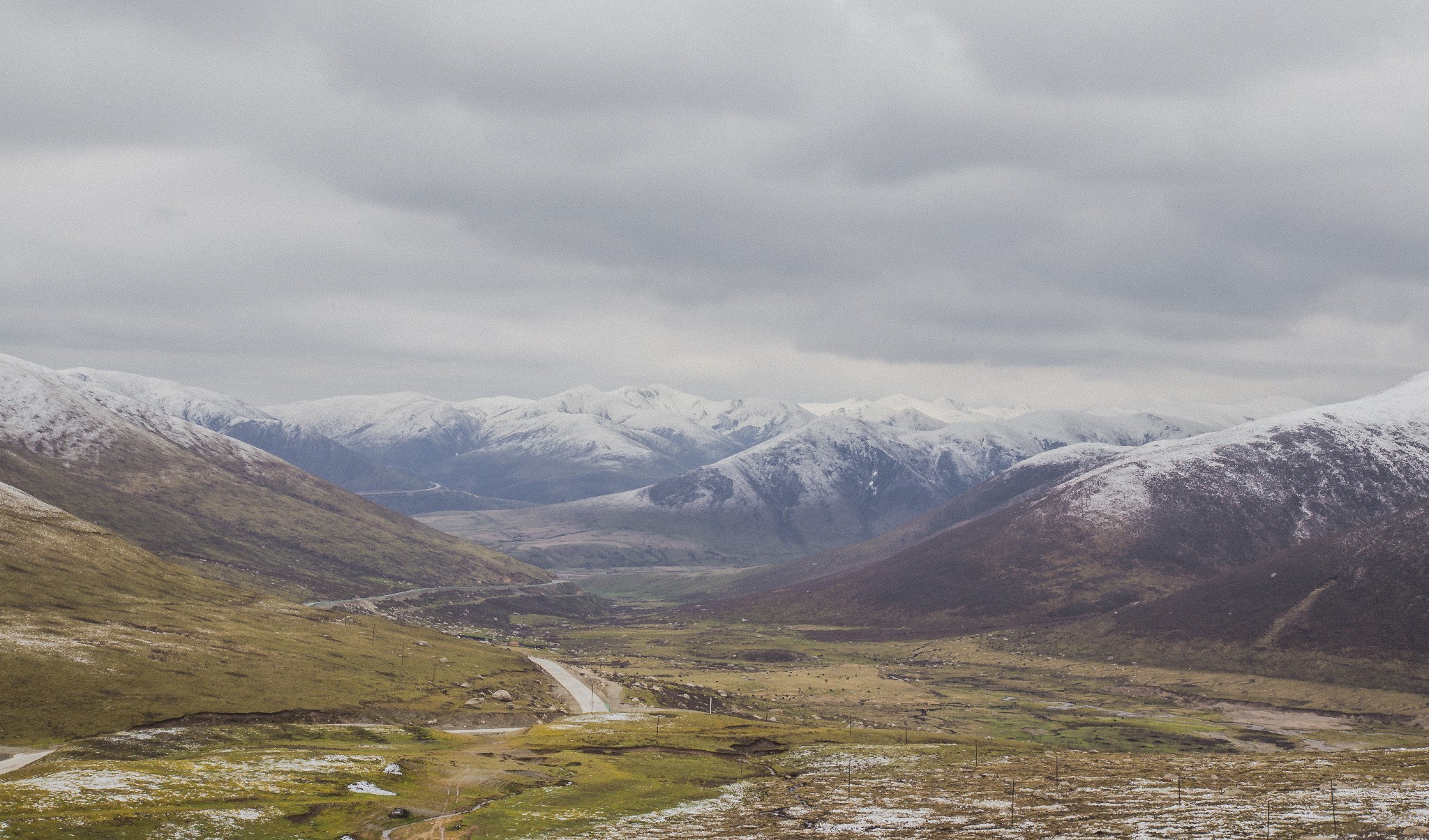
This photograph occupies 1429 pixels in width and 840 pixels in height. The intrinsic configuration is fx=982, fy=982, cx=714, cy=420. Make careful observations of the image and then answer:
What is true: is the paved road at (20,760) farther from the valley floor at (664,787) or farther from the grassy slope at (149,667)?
the grassy slope at (149,667)

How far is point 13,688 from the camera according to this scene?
123m

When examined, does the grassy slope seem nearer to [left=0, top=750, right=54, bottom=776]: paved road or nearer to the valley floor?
[left=0, top=750, right=54, bottom=776]: paved road

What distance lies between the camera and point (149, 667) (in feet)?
475

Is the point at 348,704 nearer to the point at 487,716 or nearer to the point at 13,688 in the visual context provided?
the point at 487,716

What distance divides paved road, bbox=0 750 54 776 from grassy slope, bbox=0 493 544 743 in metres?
6.61

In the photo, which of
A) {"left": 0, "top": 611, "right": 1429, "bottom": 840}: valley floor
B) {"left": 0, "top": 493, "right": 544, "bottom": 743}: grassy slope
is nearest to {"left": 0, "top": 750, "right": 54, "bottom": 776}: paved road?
{"left": 0, "top": 611, "right": 1429, "bottom": 840}: valley floor

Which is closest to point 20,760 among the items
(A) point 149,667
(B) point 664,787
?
(A) point 149,667

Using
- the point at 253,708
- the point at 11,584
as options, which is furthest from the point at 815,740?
the point at 11,584

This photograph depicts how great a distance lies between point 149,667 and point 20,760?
149ft

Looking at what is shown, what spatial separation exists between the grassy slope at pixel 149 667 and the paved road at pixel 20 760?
6.61 m

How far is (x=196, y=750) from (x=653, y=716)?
2756 inches

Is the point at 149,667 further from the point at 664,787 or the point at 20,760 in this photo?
the point at 664,787

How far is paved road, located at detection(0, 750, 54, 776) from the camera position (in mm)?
96625

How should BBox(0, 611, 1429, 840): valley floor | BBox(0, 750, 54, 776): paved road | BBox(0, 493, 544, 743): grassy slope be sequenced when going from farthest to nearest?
BBox(0, 493, 544, 743): grassy slope < BBox(0, 750, 54, 776): paved road < BBox(0, 611, 1429, 840): valley floor
